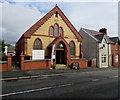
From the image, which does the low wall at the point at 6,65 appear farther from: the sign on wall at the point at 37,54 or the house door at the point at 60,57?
the house door at the point at 60,57

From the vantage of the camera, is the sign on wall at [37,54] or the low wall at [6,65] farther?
the sign on wall at [37,54]

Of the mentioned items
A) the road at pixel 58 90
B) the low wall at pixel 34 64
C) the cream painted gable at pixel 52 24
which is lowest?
the road at pixel 58 90

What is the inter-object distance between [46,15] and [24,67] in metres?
10.9

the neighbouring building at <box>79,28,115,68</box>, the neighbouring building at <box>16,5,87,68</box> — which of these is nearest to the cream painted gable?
the neighbouring building at <box>16,5,87,68</box>

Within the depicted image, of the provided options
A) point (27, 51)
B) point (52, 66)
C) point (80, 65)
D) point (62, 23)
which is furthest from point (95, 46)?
point (27, 51)

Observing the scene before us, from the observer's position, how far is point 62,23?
77.4 feet

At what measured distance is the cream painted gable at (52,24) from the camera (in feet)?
69.3

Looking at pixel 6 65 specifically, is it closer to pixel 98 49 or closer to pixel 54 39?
pixel 54 39

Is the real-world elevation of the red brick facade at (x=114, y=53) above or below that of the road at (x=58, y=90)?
above

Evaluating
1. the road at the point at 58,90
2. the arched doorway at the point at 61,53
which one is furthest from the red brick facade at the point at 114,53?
the road at the point at 58,90

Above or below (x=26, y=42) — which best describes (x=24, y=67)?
below

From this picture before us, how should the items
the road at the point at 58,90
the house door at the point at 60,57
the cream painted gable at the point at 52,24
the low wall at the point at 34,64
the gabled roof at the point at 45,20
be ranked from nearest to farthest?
the road at the point at 58,90, the low wall at the point at 34,64, the gabled roof at the point at 45,20, the cream painted gable at the point at 52,24, the house door at the point at 60,57

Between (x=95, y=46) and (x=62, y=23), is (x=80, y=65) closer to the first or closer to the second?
(x=95, y=46)

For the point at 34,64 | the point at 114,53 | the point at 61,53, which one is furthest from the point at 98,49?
the point at 34,64
